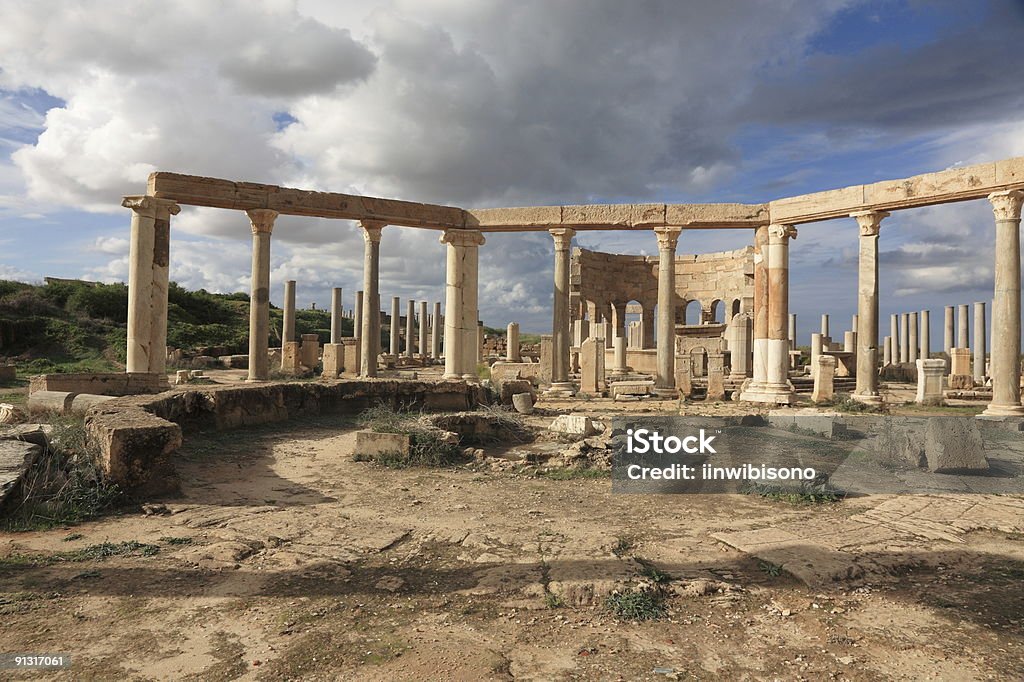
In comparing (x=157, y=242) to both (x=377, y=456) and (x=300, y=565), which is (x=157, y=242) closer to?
(x=377, y=456)

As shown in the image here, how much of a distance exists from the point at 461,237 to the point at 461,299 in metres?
1.81

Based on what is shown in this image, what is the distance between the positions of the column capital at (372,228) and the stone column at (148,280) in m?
4.70

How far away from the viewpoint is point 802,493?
6965 mm

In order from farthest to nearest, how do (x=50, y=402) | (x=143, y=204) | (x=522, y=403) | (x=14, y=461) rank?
(x=522, y=403) → (x=143, y=204) → (x=50, y=402) → (x=14, y=461)

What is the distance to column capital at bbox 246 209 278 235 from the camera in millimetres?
16078

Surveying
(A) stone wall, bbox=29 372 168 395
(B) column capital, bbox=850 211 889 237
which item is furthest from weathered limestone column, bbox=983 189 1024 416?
(A) stone wall, bbox=29 372 168 395

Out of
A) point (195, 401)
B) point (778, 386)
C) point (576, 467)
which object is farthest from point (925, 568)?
point (778, 386)

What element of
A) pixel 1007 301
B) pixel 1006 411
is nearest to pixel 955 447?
pixel 1006 411

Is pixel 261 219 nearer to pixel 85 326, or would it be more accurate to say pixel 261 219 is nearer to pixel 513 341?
pixel 513 341

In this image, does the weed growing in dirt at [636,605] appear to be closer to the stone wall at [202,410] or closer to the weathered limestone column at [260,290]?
the stone wall at [202,410]

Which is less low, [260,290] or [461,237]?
[461,237]

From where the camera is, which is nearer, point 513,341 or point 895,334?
point 513,341

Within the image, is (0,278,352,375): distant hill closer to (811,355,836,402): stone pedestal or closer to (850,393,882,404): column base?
(811,355,836,402): stone pedestal

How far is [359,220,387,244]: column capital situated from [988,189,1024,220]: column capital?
1510 centimetres
